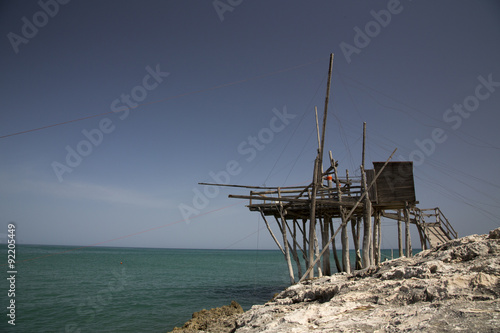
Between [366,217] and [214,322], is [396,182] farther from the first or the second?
[214,322]

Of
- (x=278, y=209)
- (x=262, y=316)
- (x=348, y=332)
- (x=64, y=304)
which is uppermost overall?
(x=278, y=209)

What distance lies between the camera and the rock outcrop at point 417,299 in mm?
4191

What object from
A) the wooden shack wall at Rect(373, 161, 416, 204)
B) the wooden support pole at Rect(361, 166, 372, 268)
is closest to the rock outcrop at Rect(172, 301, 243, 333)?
the wooden support pole at Rect(361, 166, 372, 268)

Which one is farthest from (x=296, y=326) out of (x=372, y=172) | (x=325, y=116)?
(x=372, y=172)

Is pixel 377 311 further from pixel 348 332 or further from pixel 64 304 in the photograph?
pixel 64 304

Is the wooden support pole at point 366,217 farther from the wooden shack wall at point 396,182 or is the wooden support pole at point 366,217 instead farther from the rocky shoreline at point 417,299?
the rocky shoreline at point 417,299

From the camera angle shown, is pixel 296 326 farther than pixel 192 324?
No

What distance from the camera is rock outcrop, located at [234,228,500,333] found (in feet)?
13.8

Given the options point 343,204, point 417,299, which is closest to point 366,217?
point 343,204

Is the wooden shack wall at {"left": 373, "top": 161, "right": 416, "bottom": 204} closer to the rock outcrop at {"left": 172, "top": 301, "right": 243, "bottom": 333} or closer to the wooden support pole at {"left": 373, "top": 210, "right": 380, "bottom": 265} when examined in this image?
the wooden support pole at {"left": 373, "top": 210, "right": 380, "bottom": 265}

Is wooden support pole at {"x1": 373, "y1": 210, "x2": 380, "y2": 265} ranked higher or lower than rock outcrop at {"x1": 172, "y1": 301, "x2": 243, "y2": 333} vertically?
higher

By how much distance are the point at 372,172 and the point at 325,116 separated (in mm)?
5160

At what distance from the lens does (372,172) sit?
16031 mm

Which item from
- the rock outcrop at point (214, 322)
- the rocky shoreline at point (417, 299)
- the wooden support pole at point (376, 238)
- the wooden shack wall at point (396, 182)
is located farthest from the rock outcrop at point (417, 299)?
the wooden support pole at point (376, 238)
